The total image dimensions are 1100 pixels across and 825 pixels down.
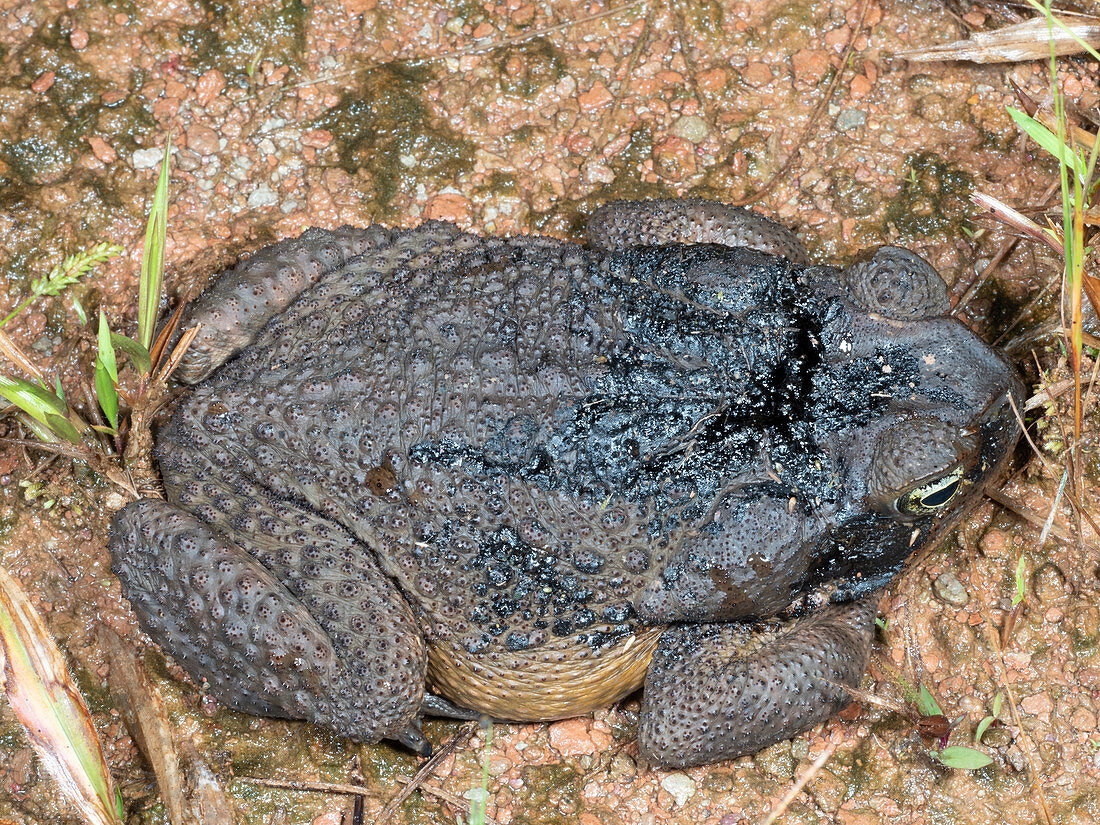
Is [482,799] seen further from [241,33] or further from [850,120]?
[241,33]

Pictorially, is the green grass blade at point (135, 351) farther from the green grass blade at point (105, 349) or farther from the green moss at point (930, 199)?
the green moss at point (930, 199)

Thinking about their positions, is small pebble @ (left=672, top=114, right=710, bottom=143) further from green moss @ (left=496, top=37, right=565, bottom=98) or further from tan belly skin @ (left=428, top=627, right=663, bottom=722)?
tan belly skin @ (left=428, top=627, right=663, bottom=722)

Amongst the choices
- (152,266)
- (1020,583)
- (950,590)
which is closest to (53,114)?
(152,266)

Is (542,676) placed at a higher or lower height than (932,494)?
lower

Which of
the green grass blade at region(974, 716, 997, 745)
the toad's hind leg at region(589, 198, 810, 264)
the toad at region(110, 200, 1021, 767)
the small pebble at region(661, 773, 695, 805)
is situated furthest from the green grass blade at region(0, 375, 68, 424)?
the green grass blade at region(974, 716, 997, 745)

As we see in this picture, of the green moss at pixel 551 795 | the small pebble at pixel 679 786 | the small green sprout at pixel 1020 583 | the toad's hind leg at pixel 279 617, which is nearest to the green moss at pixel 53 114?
the toad's hind leg at pixel 279 617

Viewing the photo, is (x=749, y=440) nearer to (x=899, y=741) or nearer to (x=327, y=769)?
(x=899, y=741)

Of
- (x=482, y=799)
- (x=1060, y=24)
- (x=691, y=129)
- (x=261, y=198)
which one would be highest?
(x=1060, y=24)
